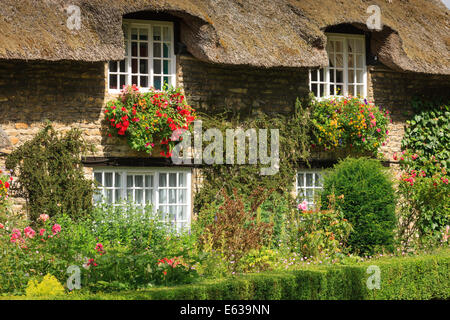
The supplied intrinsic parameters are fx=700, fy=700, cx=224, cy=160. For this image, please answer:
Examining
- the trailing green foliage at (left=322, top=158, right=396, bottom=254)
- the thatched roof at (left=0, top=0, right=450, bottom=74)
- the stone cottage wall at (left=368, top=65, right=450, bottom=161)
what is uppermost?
the thatched roof at (left=0, top=0, right=450, bottom=74)

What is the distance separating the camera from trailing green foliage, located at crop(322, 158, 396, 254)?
11.1 m

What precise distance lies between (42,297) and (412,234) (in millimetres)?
8567

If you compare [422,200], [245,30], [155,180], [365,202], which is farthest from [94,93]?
[422,200]

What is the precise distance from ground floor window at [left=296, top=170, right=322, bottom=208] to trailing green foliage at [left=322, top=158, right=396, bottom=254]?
3.78ft

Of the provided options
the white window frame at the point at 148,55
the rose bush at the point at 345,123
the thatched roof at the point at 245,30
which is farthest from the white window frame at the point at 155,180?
the rose bush at the point at 345,123

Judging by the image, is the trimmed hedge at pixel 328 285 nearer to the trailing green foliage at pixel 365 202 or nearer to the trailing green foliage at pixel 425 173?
the trailing green foliage at pixel 365 202

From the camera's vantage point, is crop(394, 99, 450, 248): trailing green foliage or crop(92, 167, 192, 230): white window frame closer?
crop(92, 167, 192, 230): white window frame

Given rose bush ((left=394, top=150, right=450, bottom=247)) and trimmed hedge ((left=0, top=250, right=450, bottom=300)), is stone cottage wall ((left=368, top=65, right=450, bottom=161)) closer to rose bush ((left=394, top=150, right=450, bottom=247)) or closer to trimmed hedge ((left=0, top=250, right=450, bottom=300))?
rose bush ((left=394, top=150, right=450, bottom=247))

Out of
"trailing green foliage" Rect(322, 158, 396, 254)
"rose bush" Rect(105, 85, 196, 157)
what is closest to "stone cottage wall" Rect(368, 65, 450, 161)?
"trailing green foliage" Rect(322, 158, 396, 254)

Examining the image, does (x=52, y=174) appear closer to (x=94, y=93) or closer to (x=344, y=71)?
(x=94, y=93)

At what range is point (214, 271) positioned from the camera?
25.8ft

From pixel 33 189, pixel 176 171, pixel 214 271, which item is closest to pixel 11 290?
pixel 214 271

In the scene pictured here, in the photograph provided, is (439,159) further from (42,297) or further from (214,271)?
(42,297)

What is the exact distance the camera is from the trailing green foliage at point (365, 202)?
11.1 m
